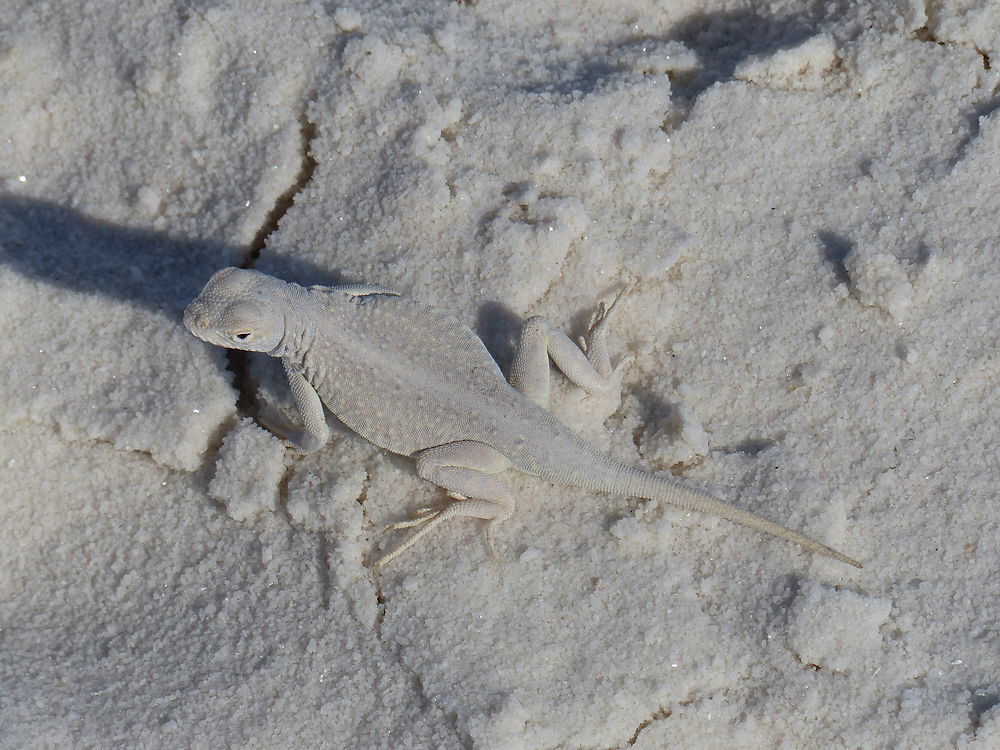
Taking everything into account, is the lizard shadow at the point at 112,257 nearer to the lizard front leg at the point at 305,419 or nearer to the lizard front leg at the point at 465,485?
the lizard front leg at the point at 305,419

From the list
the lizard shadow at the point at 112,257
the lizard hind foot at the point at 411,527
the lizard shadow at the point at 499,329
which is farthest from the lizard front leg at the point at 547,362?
the lizard shadow at the point at 112,257

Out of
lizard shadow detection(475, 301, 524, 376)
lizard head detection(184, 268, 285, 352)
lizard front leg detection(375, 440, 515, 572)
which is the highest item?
lizard shadow detection(475, 301, 524, 376)

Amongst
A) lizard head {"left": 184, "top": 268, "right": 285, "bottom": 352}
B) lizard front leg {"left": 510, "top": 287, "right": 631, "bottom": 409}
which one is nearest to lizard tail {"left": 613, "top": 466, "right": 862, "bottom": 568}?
lizard front leg {"left": 510, "top": 287, "right": 631, "bottom": 409}

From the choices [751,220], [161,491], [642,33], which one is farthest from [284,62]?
[751,220]

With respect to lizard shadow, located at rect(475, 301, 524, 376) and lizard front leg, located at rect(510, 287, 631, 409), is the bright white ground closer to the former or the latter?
lizard shadow, located at rect(475, 301, 524, 376)

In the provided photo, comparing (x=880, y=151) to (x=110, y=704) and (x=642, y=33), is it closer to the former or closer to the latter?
(x=642, y=33)

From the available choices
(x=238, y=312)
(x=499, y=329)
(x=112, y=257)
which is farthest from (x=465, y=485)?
(x=112, y=257)

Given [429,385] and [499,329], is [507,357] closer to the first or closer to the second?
[499,329]
